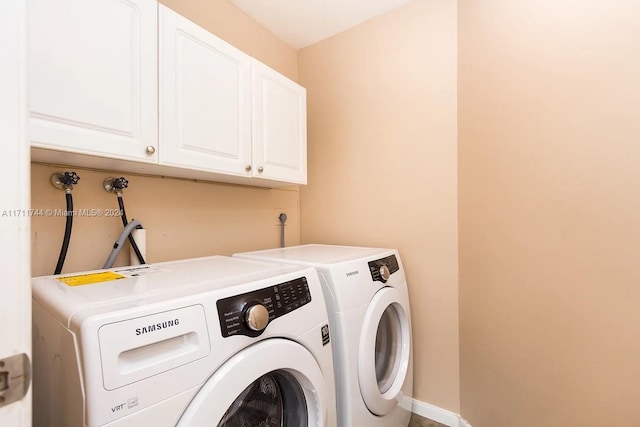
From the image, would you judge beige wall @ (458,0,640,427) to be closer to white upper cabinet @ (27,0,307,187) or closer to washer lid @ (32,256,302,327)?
washer lid @ (32,256,302,327)

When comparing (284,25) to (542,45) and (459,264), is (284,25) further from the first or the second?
(459,264)

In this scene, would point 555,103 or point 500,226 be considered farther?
point 500,226

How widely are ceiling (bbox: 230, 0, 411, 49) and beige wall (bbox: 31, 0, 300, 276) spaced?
0.25 feet

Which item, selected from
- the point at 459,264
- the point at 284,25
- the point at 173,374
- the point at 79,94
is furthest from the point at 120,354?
the point at 284,25

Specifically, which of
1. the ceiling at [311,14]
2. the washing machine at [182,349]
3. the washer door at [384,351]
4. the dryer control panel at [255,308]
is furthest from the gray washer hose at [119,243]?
the ceiling at [311,14]

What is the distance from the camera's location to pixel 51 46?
83 cm

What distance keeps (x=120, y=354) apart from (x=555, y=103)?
1536 millimetres

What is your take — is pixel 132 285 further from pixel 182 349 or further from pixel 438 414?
pixel 438 414

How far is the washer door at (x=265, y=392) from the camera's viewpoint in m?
0.63

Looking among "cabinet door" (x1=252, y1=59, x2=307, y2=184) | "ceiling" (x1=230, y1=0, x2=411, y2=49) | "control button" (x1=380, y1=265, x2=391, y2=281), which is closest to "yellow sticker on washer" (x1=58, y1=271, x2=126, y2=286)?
"cabinet door" (x1=252, y1=59, x2=307, y2=184)

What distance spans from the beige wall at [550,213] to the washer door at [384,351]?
1.10 ft

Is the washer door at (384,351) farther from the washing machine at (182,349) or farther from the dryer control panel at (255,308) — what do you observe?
the dryer control panel at (255,308)

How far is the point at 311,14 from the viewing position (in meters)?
1.88

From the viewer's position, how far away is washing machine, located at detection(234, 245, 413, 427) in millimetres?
1121
